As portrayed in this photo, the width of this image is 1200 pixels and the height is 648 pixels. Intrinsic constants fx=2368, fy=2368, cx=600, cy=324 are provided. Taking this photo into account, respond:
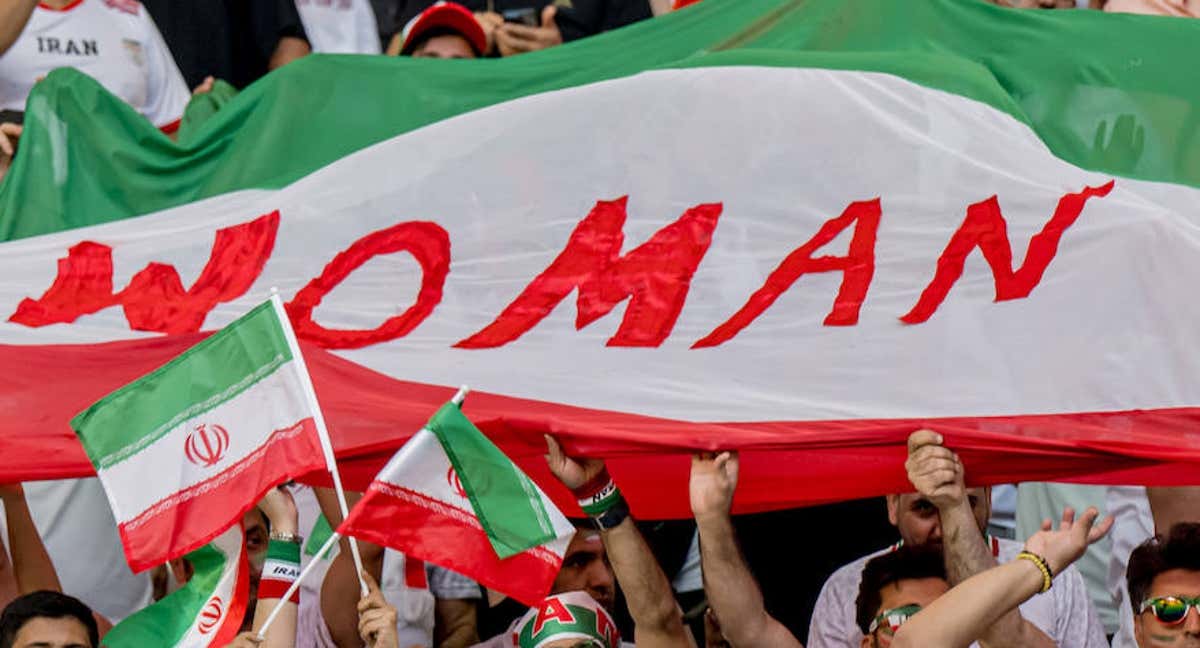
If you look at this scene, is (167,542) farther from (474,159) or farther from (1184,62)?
(1184,62)

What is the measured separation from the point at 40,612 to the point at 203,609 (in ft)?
2.59

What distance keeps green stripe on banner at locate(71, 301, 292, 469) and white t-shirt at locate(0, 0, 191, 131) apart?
2.68m

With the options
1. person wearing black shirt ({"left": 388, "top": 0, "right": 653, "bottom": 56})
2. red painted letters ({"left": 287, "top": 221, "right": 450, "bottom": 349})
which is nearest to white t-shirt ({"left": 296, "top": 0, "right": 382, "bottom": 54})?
person wearing black shirt ({"left": 388, "top": 0, "right": 653, "bottom": 56})

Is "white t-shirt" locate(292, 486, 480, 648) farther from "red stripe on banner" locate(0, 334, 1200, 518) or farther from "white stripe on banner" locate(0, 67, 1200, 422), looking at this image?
"white stripe on banner" locate(0, 67, 1200, 422)

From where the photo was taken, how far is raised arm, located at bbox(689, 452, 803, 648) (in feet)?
16.4

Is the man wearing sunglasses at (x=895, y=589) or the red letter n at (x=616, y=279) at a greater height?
the red letter n at (x=616, y=279)

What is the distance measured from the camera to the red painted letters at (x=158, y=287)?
5848 millimetres

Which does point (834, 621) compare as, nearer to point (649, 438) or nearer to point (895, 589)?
point (895, 589)

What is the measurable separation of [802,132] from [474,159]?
85 centimetres

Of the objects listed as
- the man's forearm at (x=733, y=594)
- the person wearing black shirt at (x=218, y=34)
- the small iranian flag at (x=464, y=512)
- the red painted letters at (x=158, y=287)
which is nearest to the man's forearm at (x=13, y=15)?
the red painted letters at (x=158, y=287)

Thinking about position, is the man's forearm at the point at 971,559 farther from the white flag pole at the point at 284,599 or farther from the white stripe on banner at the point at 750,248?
the white flag pole at the point at 284,599

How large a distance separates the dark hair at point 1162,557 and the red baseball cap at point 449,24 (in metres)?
3.09

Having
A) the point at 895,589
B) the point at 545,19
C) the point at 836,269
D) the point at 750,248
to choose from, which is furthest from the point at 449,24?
the point at 895,589

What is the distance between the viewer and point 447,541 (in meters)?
4.71
